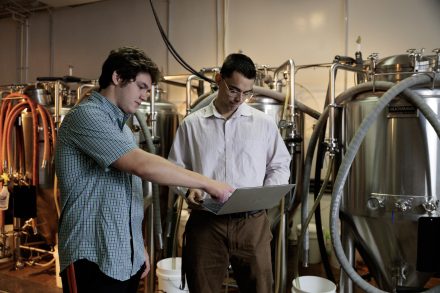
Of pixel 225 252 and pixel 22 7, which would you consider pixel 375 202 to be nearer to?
pixel 225 252

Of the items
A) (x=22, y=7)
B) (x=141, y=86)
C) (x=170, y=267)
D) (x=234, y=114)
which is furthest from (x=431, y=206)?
(x=22, y=7)

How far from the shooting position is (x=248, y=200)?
152 centimetres

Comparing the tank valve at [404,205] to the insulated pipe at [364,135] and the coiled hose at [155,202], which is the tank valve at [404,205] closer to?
the insulated pipe at [364,135]

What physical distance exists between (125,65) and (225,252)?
93cm

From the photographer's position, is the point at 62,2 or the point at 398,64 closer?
the point at 398,64

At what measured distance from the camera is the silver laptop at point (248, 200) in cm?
141

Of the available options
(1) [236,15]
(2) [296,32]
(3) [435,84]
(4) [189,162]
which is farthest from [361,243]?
(1) [236,15]

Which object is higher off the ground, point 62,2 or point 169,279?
point 62,2

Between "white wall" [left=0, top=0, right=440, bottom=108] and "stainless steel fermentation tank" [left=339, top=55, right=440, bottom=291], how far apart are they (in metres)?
1.21

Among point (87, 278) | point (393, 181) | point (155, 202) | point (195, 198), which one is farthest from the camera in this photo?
point (155, 202)

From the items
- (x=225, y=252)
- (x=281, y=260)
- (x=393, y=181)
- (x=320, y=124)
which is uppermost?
(x=320, y=124)

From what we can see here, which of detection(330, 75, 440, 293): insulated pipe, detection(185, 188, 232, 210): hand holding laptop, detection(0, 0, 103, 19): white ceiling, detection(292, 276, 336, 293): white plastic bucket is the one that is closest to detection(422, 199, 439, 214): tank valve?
detection(330, 75, 440, 293): insulated pipe

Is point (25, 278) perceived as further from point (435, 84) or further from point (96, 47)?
point (435, 84)

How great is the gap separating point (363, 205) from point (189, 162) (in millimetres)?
936
